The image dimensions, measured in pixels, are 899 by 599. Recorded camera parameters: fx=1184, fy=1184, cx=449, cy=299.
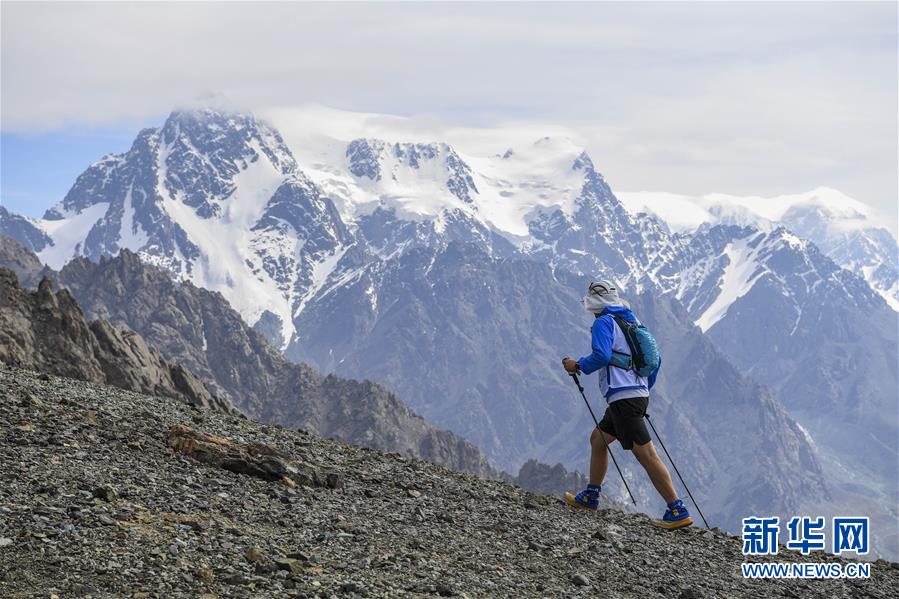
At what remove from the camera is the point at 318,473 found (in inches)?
762

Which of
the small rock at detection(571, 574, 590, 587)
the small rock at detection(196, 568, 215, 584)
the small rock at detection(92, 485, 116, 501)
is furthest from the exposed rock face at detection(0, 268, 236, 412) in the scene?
the small rock at detection(196, 568, 215, 584)

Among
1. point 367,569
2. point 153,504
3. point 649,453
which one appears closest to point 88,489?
point 153,504

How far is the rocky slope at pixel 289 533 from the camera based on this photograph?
13.4 m

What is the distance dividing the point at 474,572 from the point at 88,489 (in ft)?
17.5

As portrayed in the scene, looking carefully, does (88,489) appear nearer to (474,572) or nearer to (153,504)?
(153,504)

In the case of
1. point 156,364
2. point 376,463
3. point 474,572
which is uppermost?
point 156,364

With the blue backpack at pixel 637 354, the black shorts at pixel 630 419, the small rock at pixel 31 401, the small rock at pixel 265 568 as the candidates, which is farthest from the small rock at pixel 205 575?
the small rock at pixel 31 401

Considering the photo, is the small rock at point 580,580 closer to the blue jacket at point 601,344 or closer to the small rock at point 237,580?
the blue jacket at point 601,344

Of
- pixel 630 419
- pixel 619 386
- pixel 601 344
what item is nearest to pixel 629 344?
pixel 601 344

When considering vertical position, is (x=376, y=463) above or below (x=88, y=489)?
above

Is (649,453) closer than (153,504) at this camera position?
No

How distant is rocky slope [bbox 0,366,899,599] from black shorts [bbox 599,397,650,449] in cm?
155

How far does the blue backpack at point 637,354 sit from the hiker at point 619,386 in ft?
0.07

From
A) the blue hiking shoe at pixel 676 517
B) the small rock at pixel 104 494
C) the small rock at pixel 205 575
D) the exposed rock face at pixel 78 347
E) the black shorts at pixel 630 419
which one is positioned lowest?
the small rock at pixel 205 575
